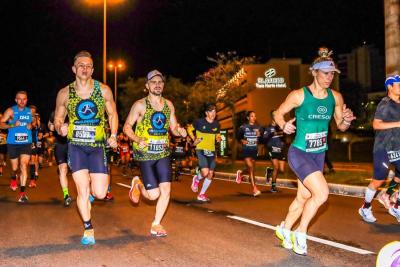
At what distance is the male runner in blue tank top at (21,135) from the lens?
446 inches

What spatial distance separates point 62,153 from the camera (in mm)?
11133

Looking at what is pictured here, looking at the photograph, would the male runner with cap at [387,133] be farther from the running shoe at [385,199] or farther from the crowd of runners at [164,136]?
the running shoe at [385,199]

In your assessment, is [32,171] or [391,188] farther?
[32,171]

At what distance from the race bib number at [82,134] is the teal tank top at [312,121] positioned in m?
2.57

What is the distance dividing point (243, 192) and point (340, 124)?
24.3ft

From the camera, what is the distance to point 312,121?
6172 millimetres

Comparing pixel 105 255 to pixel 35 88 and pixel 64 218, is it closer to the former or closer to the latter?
pixel 64 218

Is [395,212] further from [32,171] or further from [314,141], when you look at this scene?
[32,171]

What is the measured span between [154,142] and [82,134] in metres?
0.99

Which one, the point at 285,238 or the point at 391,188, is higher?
the point at 391,188

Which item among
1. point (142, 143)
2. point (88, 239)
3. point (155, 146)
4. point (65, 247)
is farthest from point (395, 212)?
point (65, 247)

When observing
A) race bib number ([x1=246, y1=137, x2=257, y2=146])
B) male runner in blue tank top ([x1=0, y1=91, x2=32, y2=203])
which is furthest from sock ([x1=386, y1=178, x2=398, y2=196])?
male runner in blue tank top ([x1=0, y1=91, x2=32, y2=203])

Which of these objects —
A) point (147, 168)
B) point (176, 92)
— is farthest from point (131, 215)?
point (176, 92)

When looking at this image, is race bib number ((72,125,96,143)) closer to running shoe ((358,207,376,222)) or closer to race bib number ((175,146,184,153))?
running shoe ((358,207,376,222))
